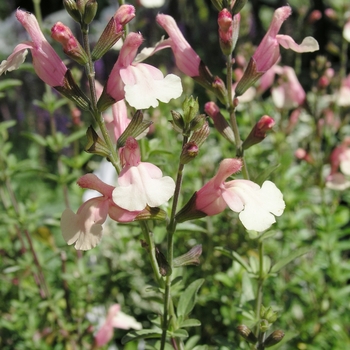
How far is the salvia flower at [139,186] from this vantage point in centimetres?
90

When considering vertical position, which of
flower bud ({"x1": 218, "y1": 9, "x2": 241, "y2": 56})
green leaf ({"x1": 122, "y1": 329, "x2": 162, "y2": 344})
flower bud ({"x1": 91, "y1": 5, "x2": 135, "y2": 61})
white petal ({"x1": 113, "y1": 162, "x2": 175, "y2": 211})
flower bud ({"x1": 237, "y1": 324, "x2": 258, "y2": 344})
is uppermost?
flower bud ({"x1": 91, "y1": 5, "x2": 135, "y2": 61})

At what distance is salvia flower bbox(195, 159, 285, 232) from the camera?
0.94 meters

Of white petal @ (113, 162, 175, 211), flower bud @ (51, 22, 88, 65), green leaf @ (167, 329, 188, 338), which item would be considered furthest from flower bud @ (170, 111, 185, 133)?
green leaf @ (167, 329, 188, 338)

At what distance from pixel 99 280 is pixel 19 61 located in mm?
1471

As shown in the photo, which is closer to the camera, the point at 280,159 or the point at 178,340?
the point at 178,340

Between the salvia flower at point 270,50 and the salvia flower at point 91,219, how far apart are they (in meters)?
0.43

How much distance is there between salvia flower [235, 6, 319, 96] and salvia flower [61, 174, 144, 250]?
435 mm

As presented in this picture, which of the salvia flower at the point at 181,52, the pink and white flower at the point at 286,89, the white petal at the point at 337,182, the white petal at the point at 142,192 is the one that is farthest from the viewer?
the pink and white flower at the point at 286,89

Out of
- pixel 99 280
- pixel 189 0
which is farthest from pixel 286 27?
pixel 189 0

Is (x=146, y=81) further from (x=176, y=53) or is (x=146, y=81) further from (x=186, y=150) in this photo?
(x=176, y=53)

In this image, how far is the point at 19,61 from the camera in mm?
1005

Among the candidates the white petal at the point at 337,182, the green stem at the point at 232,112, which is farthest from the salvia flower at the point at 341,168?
the green stem at the point at 232,112

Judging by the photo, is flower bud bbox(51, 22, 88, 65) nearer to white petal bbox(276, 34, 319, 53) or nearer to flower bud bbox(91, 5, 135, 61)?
flower bud bbox(91, 5, 135, 61)

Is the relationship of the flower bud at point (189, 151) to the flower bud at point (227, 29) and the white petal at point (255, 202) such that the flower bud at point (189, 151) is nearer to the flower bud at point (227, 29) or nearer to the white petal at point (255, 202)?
the white petal at point (255, 202)
